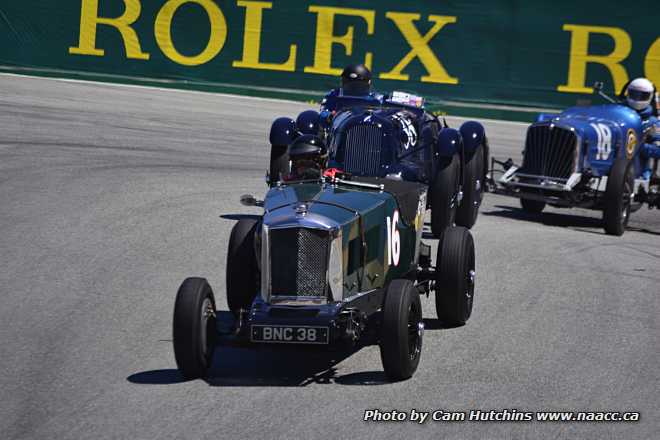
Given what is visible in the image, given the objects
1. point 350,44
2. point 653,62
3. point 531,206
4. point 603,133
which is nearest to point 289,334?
point 603,133

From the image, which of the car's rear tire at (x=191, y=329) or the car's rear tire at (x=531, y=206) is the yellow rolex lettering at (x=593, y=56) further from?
the car's rear tire at (x=191, y=329)

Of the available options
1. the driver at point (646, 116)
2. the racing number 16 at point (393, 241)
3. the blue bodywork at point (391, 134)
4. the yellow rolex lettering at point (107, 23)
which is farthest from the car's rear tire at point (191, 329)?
the yellow rolex lettering at point (107, 23)

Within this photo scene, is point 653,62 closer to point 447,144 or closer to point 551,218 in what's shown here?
point 551,218

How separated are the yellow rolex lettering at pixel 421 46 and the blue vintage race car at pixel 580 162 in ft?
32.6

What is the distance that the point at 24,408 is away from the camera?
7090 mm

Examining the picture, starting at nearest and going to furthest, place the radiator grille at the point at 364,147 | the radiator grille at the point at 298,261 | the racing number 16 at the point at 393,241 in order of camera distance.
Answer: the radiator grille at the point at 298,261, the racing number 16 at the point at 393,241, the radiator grille at the point at 364,147

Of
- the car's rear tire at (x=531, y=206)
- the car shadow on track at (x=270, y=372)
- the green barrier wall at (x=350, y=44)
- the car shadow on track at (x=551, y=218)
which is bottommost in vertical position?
the car shadow on track at (x=270, y=372)

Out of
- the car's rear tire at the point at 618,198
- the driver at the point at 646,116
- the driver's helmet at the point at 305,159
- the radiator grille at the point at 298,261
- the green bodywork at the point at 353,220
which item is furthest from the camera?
the driver at the point at 646,116

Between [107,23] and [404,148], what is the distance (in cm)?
1643

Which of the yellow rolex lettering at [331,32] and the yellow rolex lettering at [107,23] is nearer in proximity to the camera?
the yellow rolex lettering at [331,32]

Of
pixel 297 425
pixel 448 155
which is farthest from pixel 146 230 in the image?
pixel 297 425

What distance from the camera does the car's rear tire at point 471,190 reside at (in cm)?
1430

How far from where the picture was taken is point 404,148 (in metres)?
12.2

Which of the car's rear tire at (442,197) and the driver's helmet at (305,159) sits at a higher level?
the driver's helmet at (305,159)
